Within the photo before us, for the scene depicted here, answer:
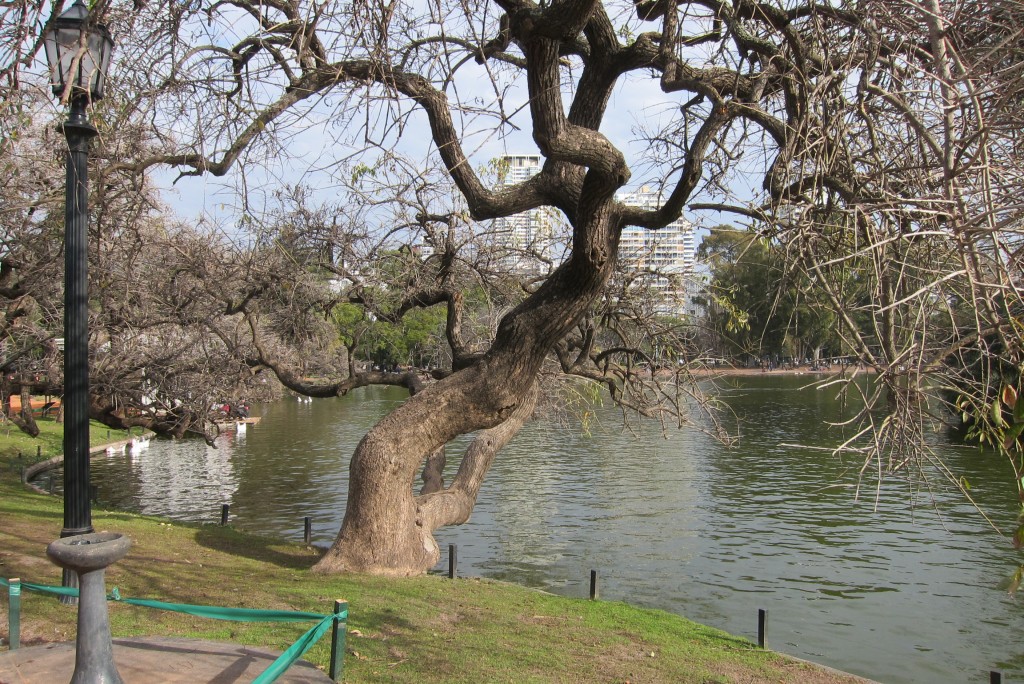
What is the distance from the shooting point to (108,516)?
1326 cm

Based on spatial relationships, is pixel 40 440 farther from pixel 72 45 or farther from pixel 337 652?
pixel 337 652

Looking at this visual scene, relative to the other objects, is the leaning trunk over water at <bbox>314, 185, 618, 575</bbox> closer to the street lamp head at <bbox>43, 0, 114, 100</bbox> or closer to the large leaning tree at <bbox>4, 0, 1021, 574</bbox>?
the large leaning tree at <bbox>4, 0, 1021, 574</bbox>

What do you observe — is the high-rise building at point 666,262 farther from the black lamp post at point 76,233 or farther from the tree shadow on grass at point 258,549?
the black lamp post at point 76,233

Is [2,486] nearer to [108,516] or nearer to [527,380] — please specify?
[108,516]

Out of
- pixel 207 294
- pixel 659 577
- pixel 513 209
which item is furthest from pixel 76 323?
pixel 659 577

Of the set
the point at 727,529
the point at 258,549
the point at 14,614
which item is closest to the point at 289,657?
the point at 14,614

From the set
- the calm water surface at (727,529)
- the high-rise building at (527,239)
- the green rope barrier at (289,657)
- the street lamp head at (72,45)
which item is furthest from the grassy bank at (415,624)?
the high-rise building at (527,239)

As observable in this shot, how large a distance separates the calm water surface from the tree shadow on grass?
359cm

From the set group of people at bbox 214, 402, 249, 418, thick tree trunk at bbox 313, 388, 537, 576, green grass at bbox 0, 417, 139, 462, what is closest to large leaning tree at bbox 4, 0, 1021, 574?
thick tree trunk at bbox 313, 388, 537, 576

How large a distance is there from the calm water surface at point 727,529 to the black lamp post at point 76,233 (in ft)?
16.0

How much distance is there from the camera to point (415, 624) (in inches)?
301

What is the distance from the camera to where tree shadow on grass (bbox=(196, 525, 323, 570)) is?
35.2 feet

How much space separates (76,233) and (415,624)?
446 centimetres

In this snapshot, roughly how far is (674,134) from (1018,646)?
838 centimetres
